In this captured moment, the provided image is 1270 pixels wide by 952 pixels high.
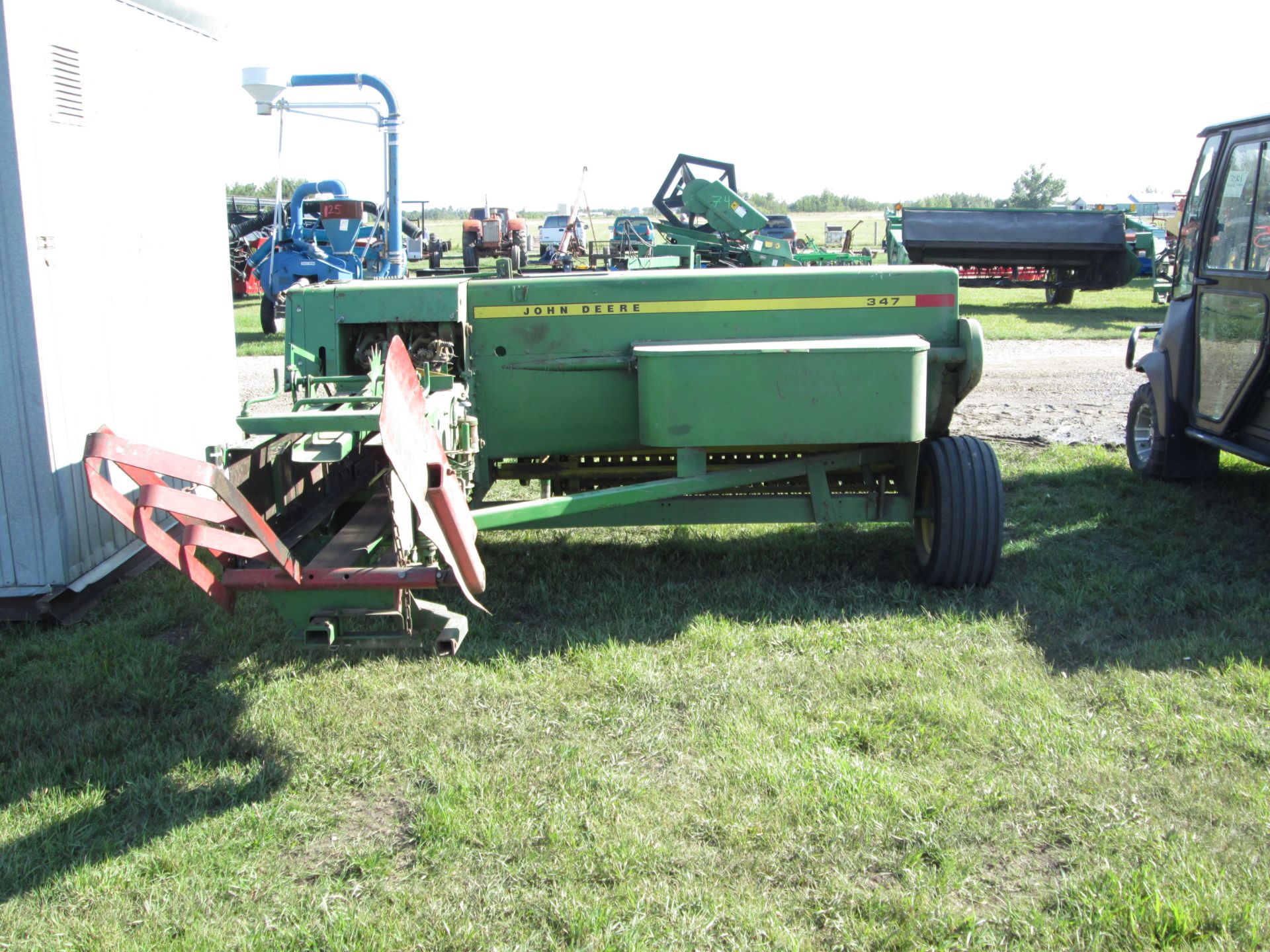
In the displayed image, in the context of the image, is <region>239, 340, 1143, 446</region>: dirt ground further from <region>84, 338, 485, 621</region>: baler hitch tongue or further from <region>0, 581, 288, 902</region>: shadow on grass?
<region>84, 338, 485, 621</region>: baler hitch tongue

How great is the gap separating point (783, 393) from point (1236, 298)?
2.86 metres

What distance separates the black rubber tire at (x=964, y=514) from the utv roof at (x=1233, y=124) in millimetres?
2537

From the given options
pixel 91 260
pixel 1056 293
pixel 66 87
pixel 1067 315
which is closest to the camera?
pixel 66 87

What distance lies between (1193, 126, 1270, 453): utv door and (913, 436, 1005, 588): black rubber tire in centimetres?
178

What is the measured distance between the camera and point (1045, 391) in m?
10.4

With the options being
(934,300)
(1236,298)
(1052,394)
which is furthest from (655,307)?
(1052,394)

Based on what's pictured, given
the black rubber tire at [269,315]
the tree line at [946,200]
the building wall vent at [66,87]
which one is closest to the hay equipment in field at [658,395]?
the building wall vent at [66,87]

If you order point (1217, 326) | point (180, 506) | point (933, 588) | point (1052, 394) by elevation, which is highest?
point (1217, 326)

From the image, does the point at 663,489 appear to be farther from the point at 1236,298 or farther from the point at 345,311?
the point at 1236,298

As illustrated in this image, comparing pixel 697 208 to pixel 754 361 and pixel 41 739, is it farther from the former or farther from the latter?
pixel 41 739

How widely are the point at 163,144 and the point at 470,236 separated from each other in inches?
837

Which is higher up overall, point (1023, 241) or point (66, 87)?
point (66, 87)

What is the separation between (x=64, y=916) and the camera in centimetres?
268

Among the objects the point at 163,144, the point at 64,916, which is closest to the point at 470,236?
the point at 163,144
